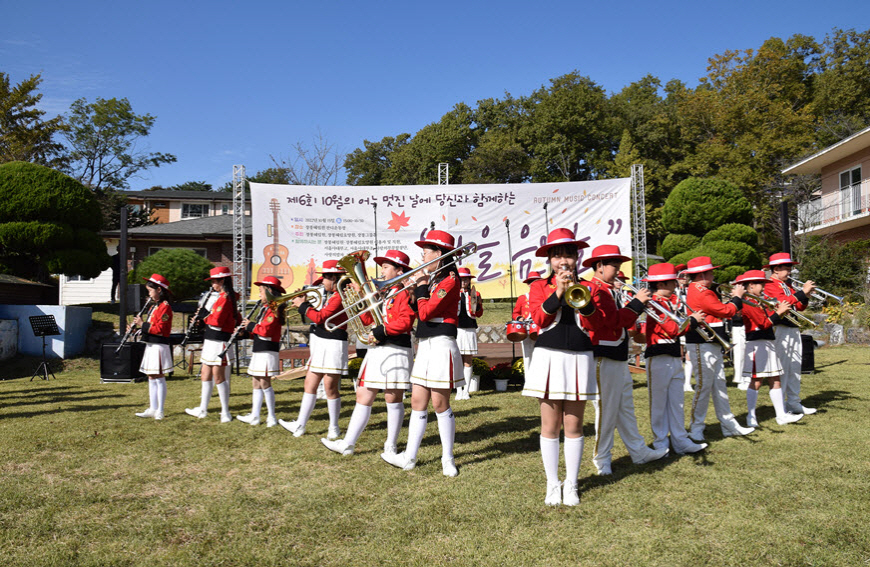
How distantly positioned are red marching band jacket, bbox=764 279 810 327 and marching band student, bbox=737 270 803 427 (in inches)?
→ 11.3

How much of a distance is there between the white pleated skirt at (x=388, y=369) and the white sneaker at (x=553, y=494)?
1.81m

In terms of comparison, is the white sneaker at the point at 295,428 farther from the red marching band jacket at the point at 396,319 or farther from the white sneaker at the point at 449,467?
the white sneaker at the point at 449,467

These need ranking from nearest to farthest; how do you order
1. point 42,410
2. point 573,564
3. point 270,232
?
point 573,564 < point 42,410 < point 270,232

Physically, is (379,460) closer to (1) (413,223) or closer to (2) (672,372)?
(2) (672,372)

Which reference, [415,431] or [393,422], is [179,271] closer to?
[393,422]

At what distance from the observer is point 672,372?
19.7 ft

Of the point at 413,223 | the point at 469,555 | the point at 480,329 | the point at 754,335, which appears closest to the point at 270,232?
the point at 413,223

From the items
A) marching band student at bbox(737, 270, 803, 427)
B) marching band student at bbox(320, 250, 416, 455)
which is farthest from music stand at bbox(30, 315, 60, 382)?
marching band student at bbox(737, 270, 803, 427)

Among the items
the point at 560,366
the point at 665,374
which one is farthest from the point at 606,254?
the point at 665,374

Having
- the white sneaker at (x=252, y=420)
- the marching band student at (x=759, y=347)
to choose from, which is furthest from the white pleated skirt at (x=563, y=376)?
the white sneaker at (x=252, y=420)

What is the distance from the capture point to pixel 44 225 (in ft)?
61.2

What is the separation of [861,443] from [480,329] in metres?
12.6

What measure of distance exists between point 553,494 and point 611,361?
1.36 meters

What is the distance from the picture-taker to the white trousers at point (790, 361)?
25.2 ft
